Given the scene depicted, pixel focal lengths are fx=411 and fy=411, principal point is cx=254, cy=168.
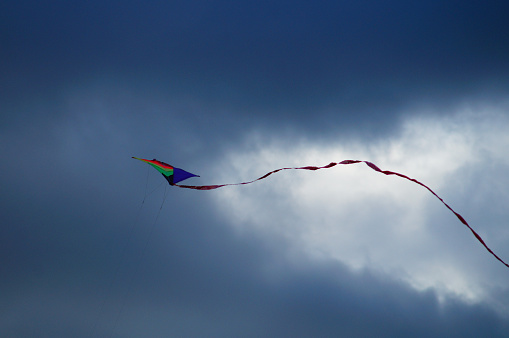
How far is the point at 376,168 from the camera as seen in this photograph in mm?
19203

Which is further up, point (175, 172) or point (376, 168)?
point (175, 172)

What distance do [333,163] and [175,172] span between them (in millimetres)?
12883

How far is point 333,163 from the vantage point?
20.2 meters

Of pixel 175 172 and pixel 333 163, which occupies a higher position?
pixel 175 172

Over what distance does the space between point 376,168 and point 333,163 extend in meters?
2.09

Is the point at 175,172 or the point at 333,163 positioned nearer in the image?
the point at 333,163

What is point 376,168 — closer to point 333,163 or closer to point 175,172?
point 333,163

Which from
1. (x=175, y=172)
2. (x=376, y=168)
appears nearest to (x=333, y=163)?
(x=376, y=168)

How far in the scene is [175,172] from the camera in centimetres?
2894

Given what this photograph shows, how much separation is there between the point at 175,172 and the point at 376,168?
14898 mm

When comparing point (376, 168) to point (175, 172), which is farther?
point (175, 172)
